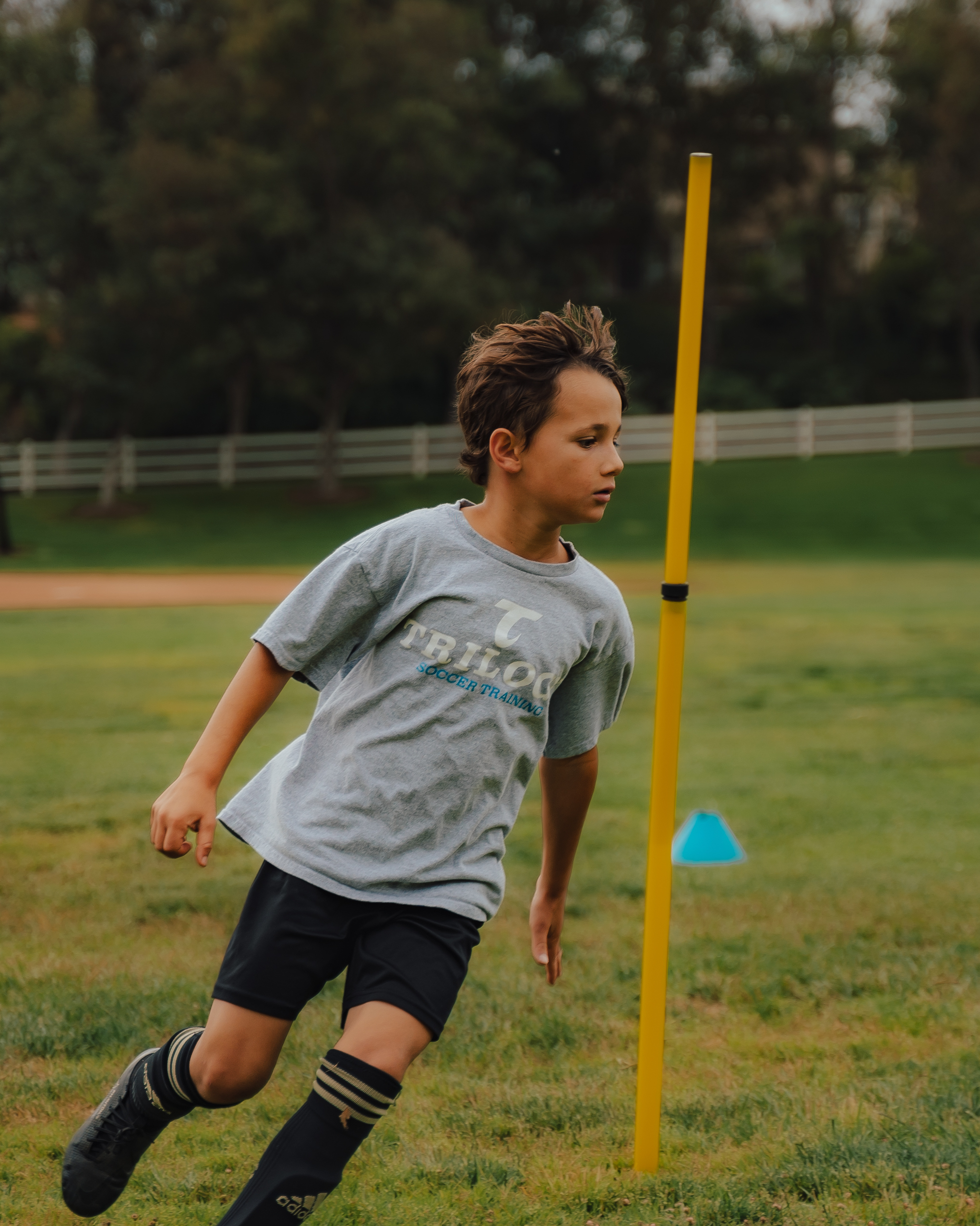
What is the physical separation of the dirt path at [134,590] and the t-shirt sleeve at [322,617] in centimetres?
1331

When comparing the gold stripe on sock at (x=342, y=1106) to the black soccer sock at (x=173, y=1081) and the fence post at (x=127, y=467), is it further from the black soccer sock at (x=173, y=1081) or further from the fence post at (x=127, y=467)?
the fence post at (x=127, y=467)

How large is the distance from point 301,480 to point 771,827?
95.7 ft

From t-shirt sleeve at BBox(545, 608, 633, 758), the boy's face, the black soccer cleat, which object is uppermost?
the boy's face

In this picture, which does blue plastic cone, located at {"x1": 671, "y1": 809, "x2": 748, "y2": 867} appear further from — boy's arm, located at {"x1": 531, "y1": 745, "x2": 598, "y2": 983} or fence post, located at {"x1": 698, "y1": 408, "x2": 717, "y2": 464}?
fence post, located at {"x1": 698, "y1": 408, "x2": 717, "y2": 464}

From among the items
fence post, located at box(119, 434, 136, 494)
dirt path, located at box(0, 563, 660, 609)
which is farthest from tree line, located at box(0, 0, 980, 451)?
dirt path, located at box(0, 563, 660, 609)

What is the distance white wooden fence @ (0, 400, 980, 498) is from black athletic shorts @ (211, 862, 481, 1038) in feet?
102

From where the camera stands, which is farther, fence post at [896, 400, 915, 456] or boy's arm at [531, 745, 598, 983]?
fence post at [896, 400, 915, 456]

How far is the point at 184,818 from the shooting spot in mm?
2422

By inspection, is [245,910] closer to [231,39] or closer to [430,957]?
[430,957]

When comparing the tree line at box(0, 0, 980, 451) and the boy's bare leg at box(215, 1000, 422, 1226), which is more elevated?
the tree line at box(0, 0, 980, 451)

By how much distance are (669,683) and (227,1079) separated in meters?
1.20

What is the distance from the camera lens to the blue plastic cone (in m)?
5.65

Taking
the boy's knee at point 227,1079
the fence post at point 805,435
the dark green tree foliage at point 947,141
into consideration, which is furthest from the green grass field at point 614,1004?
the dark green tree foliage at point 947,141

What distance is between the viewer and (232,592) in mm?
17516
